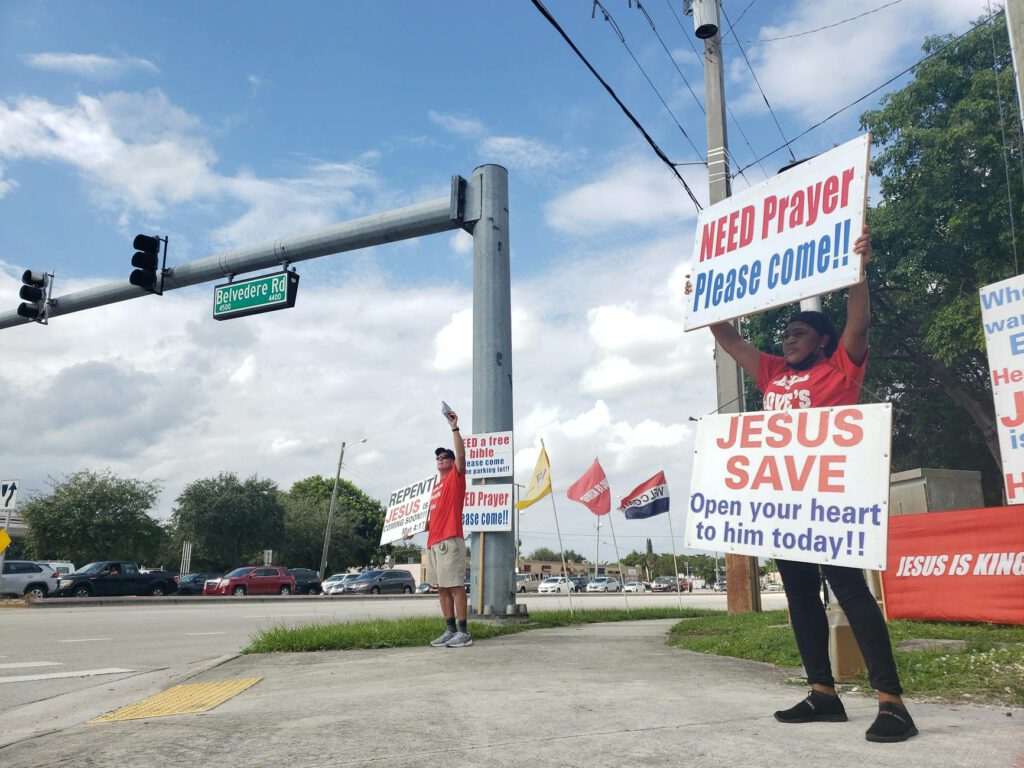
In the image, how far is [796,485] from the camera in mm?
3736

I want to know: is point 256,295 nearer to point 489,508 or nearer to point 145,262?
point 145,262

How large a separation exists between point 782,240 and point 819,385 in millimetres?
846

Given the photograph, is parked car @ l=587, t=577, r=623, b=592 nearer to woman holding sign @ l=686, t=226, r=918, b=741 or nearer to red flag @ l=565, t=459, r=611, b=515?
red flag @ l=565, t=459, r=611, b=515

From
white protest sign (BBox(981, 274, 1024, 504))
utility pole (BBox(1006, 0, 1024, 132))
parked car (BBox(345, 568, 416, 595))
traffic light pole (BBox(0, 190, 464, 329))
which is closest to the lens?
white protest sign (BBox(981, 274, 1024, 504))

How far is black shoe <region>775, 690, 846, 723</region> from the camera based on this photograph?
11.8 ft

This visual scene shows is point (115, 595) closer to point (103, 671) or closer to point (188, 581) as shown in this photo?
point (188, 581)

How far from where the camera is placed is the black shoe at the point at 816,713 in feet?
11.8

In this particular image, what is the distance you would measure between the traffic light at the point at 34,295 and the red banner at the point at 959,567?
15826 mm

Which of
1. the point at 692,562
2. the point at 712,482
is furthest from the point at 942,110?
the point at 692,562

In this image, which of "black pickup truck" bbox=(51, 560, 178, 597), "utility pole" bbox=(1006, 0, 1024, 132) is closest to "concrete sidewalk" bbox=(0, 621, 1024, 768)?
"utility pole" bbox=(1006, 0, 1024, 132)

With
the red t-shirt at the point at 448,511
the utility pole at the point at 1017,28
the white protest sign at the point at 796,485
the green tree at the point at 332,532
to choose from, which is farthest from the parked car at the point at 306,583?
the utility pole at the point at 1017,28

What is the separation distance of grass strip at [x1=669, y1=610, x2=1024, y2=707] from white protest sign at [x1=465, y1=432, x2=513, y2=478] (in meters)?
2.86

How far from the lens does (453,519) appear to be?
7.53 meters

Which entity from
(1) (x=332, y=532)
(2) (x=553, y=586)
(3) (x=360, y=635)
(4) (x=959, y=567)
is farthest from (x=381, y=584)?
(3) (x=360, y=635)
